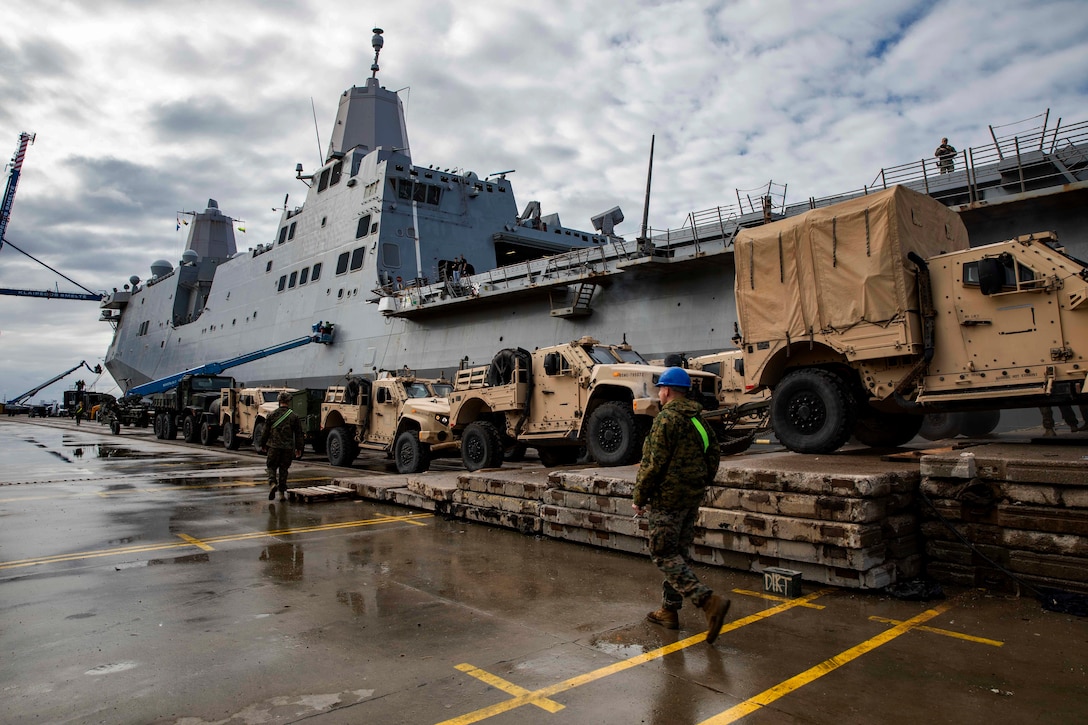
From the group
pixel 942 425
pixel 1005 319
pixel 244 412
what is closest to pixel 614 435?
pixel 1005 319

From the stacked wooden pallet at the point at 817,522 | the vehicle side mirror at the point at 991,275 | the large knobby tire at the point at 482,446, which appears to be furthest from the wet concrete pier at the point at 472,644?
the large knobby tire at the point at 482,446

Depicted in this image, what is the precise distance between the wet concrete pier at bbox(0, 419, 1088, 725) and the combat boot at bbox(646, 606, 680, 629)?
0.16 ft

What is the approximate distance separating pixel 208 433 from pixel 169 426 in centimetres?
408

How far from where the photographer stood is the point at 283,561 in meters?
6.01

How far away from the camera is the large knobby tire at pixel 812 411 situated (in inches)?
278

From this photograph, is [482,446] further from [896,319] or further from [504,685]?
[504,685]

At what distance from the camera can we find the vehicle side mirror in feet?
20.4

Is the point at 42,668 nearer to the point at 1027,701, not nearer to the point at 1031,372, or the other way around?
the point at 1027,701

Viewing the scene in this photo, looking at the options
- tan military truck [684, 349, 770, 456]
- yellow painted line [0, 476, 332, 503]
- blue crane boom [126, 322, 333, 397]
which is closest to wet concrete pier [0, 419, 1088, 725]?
yellow painted line [0, 476, 332, 503]

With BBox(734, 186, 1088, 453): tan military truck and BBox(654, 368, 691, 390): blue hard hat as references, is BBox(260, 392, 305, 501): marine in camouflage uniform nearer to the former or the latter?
BBox(734, 186, 1088, 453): tan military truck

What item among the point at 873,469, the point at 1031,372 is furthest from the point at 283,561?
the point at 1031,372

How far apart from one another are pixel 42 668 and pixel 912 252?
7768mm

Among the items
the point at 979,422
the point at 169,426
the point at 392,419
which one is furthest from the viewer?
the point at 169,426

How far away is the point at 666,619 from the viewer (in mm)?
4121
